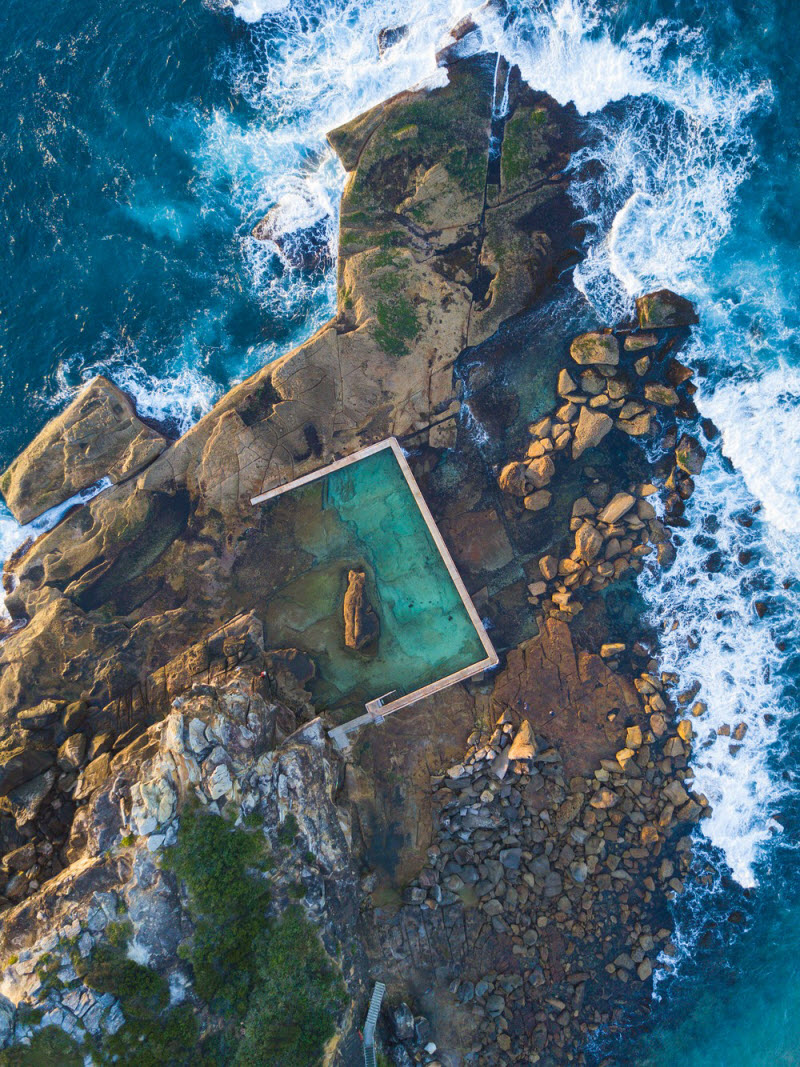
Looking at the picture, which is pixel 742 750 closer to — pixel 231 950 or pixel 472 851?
pixel 472 851

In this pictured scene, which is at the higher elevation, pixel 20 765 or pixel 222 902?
pixel 20 765

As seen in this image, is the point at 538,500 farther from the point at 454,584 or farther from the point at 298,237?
the point at 298,237

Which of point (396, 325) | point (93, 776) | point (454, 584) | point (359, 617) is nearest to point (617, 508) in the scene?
point (454, 584)

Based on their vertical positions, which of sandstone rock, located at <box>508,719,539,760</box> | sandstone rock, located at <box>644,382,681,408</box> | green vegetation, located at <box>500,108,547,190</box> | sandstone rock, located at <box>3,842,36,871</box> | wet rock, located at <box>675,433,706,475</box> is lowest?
sandstone rock, located at <box>508,719,539,760</box>

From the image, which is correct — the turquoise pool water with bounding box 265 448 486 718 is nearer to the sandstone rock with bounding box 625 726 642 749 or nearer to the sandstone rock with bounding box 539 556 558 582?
the sandstone rock with bounding box 539 556 558 582

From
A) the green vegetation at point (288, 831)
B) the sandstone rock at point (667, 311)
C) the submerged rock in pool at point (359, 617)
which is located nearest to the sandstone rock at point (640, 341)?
the sandstone rock at point (667, 311)

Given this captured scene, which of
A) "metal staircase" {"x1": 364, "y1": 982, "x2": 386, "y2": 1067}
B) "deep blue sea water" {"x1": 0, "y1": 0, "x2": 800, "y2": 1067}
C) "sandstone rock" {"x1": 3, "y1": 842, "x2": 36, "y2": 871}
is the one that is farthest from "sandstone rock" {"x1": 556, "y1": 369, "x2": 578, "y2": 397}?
"sandstone rock" {"x1": 3, "y1": 842, "x2": 36, "y2": 871}

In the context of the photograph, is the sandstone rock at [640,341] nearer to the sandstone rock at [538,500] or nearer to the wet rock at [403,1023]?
the sandstone rock at [538,500]

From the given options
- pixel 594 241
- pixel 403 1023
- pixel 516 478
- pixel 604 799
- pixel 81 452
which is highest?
pixel 81 452
